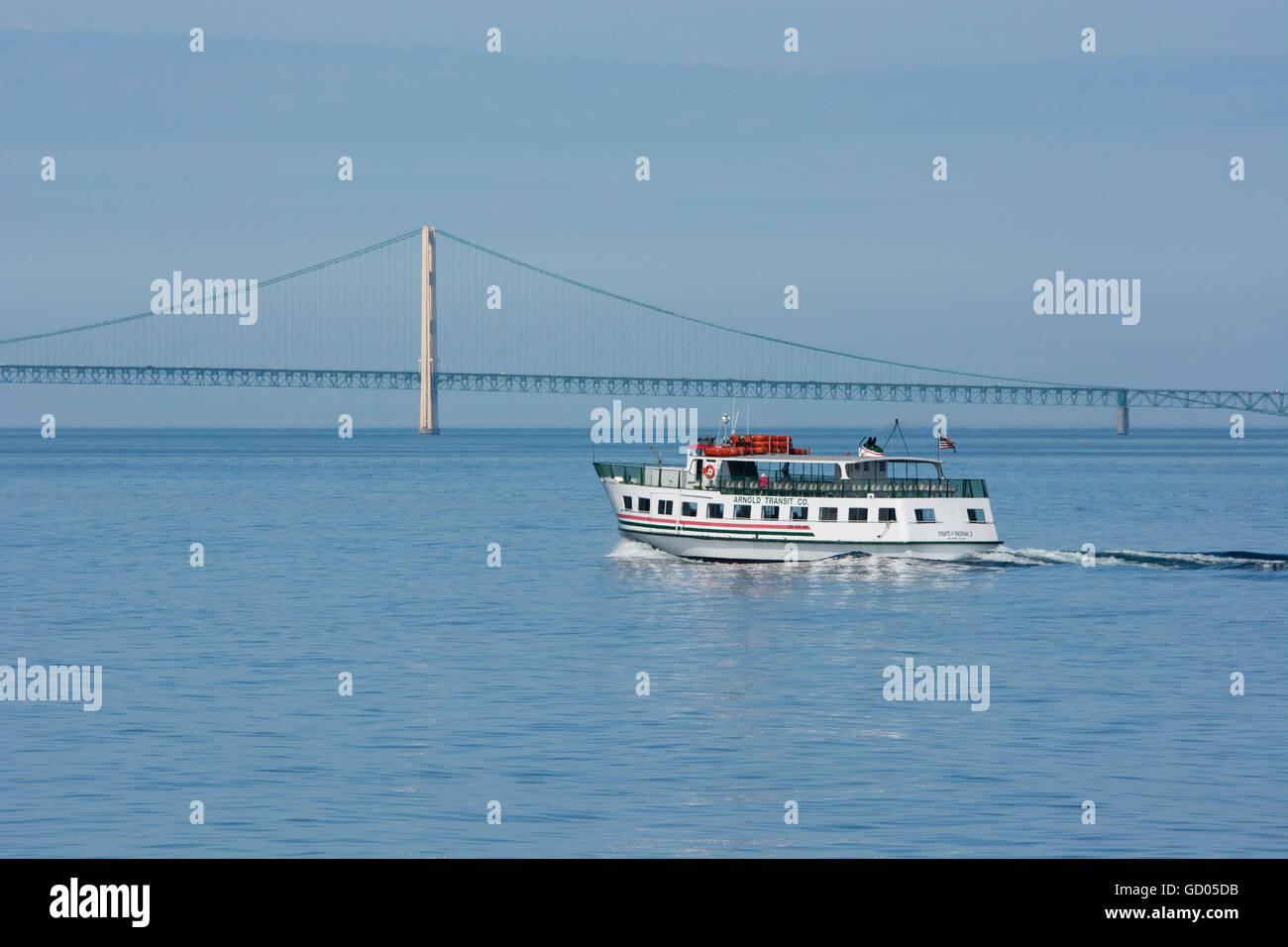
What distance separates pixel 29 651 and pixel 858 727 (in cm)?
2254

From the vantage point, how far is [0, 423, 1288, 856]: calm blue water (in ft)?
75.9

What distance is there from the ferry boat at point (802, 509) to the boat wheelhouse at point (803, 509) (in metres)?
0.04

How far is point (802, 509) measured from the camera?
65062mm

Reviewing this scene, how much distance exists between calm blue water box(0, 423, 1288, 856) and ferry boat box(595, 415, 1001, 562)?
138 cm

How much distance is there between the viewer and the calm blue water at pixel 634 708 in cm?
2312

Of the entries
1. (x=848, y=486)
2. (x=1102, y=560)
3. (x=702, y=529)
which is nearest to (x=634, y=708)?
(x=848, y=486)

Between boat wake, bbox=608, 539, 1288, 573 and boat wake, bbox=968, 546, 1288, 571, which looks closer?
boat wake, bbox=608, 539, 1288, 573

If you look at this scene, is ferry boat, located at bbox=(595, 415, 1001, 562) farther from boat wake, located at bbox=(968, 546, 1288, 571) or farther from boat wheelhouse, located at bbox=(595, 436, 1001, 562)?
boat wake, located at bbox=(968, 546, 1288, 571)

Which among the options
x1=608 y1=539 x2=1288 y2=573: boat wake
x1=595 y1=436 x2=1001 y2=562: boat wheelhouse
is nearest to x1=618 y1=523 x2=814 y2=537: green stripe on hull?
x1=595 y1=436 x2=1001 y2=562: boat wheelhouse

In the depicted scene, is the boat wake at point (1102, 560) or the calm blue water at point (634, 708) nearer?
the calm blue water at point (634, 708)

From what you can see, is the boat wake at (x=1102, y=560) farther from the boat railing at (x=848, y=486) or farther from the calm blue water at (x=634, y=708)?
the boat railing at (x=848, y=486)

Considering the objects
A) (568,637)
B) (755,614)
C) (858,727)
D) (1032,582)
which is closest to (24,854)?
(858,727)

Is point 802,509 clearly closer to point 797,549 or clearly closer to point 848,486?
point 797,549

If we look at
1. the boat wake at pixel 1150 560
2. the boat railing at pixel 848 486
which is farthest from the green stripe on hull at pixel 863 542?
the boat railing at pixel 848 486
